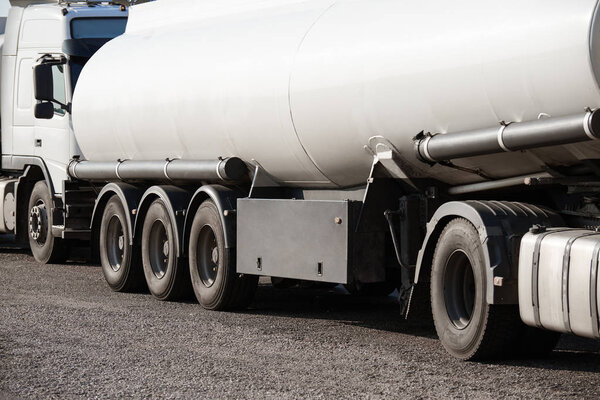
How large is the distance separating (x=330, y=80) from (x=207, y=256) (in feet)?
10.5

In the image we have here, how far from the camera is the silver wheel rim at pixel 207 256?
44.2 feet

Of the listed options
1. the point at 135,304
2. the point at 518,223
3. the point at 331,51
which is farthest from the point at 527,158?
the point at 135,304

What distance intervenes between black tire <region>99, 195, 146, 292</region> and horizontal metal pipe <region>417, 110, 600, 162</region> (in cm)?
559

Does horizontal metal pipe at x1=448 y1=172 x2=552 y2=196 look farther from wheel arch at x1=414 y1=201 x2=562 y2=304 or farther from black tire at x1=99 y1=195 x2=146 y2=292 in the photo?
black tire at x1=99 y1=195 x2=146 y2=292

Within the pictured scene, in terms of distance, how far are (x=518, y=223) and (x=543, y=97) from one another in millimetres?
984

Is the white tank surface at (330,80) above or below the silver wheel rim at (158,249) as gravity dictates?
above

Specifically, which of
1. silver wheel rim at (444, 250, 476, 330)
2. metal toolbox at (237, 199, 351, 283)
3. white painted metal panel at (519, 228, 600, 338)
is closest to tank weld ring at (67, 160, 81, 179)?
metal toolbox at (237, 199, 351, 283)

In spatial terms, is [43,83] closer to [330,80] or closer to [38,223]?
[38,223]

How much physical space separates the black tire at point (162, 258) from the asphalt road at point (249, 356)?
213 millimetres

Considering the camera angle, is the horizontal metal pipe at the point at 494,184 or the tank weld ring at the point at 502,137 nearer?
the tank weld ring at the point at 502,137

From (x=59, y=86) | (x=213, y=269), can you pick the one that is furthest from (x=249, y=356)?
(x=59, y=86)

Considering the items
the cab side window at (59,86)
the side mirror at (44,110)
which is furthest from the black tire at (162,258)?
the cab side window at (59,86)

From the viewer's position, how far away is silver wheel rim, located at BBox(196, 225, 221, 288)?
13.5 metres

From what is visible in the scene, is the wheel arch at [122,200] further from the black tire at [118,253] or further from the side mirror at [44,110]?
the side mirror at [44,110]
